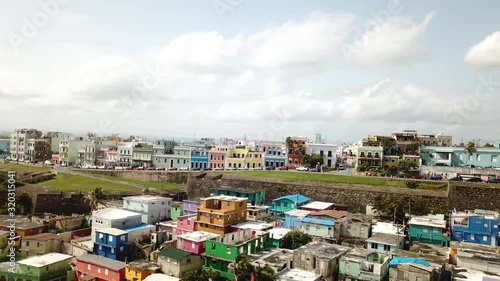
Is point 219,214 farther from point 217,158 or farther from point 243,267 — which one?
point 217,158

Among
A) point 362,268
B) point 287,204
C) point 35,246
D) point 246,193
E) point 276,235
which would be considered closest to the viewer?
point 362,268

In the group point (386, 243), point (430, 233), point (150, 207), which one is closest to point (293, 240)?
point (386, 243)

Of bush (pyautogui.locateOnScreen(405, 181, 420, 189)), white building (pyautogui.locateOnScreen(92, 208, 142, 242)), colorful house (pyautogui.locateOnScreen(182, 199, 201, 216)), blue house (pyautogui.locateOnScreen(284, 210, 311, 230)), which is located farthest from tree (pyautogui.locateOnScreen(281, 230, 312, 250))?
bush (pyautogui.locateOnScreen(405, 181, 420, 189))

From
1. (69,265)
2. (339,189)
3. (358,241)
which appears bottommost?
(69,265)

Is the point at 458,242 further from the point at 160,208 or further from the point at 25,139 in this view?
the point at 25,139

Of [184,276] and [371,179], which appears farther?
[371,179]

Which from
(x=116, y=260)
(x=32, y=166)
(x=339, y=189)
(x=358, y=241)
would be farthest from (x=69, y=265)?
(x=32, y=166)
